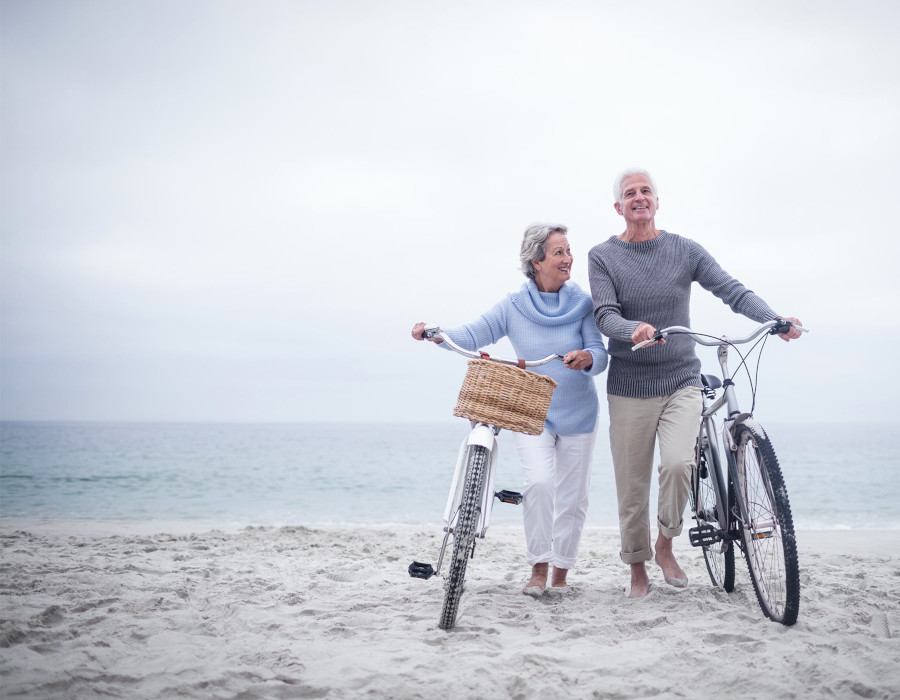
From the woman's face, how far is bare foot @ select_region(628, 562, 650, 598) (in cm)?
176

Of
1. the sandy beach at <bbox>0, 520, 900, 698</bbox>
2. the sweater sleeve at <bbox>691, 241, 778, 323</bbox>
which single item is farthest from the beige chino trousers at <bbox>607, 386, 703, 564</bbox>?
the sweater sleeve at <bbox>691, 241, 778, 323</bbox>

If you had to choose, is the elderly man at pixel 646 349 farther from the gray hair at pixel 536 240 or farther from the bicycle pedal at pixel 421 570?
the bicycle pedal at pixel 421 570

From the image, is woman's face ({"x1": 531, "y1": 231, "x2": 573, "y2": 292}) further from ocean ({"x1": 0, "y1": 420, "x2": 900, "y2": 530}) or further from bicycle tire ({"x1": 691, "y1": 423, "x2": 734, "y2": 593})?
ocean ({"x1": 0, "y1": 420, "x2": 900, "y2": 530})

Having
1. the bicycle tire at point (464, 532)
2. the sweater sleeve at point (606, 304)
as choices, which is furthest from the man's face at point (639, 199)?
the bicycle tire at point (464, 532)

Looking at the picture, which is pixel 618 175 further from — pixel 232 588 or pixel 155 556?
pixel 155 556

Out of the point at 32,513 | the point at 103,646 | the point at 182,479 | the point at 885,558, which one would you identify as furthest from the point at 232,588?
the point at 182,479

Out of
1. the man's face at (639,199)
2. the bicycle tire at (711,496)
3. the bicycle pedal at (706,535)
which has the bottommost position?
the bicycle pedal at (706,535)

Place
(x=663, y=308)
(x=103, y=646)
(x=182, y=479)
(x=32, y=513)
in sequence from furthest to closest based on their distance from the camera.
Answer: (x=182, y=479), (x=32, y=513), (x=663, y=308), (x=103, y=646)

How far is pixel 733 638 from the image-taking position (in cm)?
282

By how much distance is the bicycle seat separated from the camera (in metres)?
3.60

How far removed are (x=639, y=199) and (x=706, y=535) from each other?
191 cm

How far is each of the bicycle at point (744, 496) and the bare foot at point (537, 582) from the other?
0.89 metres

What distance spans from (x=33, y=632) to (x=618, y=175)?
3851 millimetres

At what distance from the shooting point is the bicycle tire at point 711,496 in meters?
3.37
